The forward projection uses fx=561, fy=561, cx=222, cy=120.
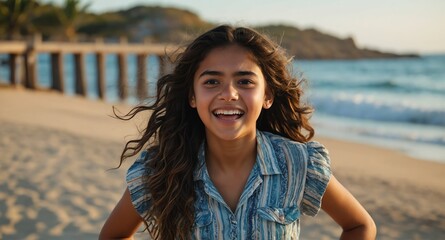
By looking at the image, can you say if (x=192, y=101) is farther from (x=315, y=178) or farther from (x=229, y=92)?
(x=315, y=178)

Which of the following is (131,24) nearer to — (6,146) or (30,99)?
(30,99)

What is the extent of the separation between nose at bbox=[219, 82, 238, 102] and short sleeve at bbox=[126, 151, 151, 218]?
0.51 metres

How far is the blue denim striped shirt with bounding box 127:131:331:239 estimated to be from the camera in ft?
7.50

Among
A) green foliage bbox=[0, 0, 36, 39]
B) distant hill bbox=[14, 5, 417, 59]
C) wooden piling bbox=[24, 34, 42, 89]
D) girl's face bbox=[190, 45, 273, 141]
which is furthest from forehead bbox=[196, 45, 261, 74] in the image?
distant hill bbox=[14, 5, 417, 59]

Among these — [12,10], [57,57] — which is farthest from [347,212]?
[12,10]

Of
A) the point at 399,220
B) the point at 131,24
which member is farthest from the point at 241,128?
the point at 131,24

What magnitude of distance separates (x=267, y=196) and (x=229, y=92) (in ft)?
1.51

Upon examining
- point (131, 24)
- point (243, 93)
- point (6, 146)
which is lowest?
point (131, 24)

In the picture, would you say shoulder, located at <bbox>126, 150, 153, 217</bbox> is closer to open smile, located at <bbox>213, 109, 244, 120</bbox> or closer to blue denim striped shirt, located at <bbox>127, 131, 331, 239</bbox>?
blue denim striped shirt, located at <bbox>127, 131, 331, 239</bbox>

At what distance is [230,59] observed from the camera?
7.95 feet

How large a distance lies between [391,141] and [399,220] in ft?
20.4

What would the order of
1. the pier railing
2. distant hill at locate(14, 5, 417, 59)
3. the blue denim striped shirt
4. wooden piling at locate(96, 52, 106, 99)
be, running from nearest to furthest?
the blue denim striped shirt
the pier railing
wooden piling at locate(96, 52, 106, 99)
distant hill at locate(14, 5, 417, 59)

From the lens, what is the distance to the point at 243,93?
2379 millimetres

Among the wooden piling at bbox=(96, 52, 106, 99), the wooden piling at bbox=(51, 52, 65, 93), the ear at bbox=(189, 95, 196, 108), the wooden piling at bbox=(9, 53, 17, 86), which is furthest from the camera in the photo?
the wooden piling at bbox=(96, 52, 106, 99)
